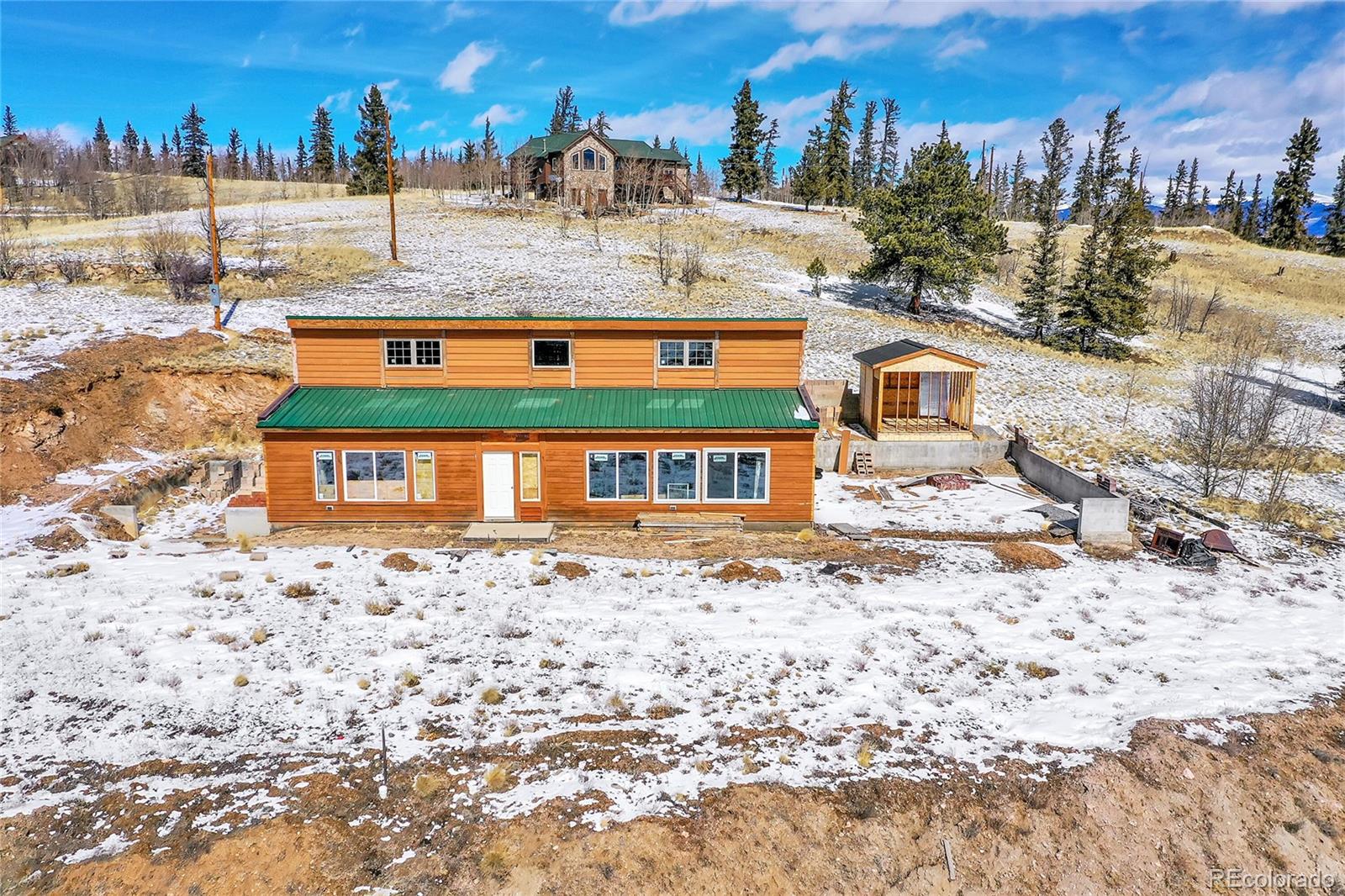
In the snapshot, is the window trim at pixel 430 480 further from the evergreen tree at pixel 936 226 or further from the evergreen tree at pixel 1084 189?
the evergreen tree at pixel 1084 189

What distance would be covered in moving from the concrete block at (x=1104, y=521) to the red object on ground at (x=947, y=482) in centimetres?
509

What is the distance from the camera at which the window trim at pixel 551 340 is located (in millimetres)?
21891

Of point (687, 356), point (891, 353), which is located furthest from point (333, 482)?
point (891, 353)

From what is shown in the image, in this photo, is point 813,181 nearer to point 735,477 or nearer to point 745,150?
point 745,150

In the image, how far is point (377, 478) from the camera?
20609 mm

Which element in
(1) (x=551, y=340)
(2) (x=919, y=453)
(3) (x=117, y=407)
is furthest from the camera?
(2) (x=919, y=453)

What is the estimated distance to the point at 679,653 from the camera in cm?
1391

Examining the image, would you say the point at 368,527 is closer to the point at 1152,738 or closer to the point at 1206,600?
the point at 1152,738

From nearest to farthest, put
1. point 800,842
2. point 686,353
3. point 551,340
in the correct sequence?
1. point 800,842
2. point 551,340
3. point 686,353

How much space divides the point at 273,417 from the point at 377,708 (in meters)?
11.4

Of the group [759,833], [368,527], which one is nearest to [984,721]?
[759,833]

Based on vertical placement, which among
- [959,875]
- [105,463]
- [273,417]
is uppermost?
[273,417]

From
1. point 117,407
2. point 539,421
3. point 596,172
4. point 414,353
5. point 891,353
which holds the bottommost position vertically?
point 117,407

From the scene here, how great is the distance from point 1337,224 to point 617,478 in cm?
8916
